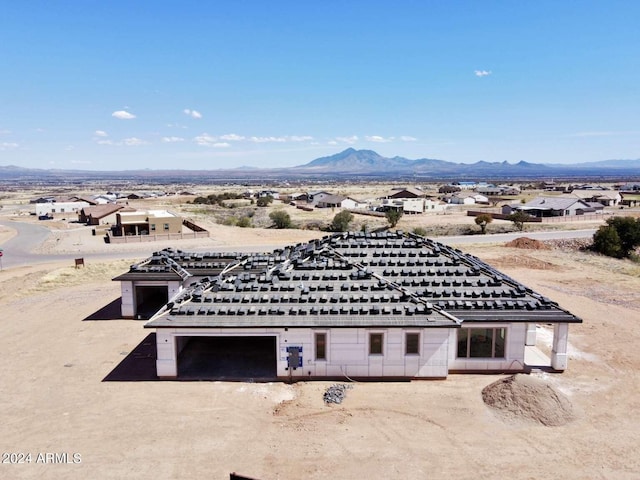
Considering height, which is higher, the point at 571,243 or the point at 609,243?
the point at 609,243

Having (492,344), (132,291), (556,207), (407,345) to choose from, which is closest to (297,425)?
(407,345)

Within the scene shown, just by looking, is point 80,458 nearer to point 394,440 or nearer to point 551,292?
point 394,440

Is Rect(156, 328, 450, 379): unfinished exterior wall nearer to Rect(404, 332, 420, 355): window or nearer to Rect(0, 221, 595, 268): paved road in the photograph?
Rect(404, 332, 420, 355): window

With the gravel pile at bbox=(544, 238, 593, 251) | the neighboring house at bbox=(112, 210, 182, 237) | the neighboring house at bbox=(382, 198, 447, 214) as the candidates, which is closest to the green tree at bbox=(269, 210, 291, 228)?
the neighboring house at bbox=(112, 210, 182, 237)

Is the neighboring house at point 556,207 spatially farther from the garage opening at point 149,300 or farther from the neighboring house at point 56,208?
the neighboring house at point 56,208

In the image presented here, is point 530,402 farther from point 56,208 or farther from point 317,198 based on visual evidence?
point 317,198

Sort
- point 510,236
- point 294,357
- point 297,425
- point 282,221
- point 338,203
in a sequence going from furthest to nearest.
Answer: point 338,203
point 282,221
point 510,236
point 294,357
point 297,425

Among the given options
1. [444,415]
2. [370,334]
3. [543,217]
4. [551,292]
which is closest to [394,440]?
[444,415]

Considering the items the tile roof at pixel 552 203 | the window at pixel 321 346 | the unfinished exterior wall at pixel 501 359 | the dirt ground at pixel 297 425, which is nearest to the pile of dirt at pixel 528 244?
the dirt ground at pixel 297 425

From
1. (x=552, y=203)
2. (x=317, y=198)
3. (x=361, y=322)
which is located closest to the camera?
(x=361, y=322)
